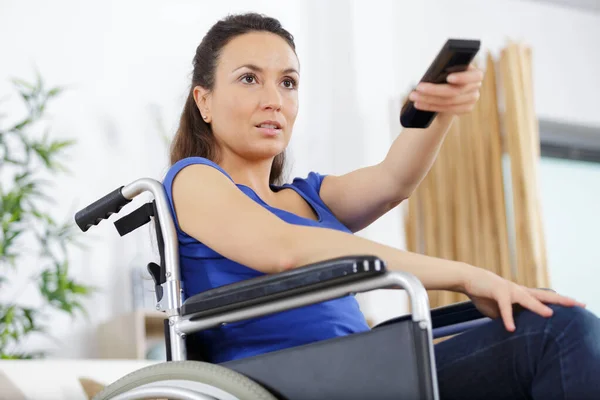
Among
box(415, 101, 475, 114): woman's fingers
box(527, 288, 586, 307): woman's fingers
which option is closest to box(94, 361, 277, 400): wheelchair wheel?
box(527, 288, 586, 307): woman's fingers

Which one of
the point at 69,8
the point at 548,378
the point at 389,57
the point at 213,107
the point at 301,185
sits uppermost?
the point at 69,8

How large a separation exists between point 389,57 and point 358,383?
139 inches

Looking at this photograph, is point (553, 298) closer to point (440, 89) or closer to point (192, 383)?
point (440, 89)

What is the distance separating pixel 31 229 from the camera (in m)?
3.55

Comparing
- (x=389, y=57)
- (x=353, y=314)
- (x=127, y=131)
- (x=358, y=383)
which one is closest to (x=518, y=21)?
(x=389, y=57)

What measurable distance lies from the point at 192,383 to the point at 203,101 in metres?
0.68

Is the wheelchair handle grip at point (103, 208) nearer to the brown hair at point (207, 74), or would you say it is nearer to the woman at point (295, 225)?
the woman at point (295, 225)

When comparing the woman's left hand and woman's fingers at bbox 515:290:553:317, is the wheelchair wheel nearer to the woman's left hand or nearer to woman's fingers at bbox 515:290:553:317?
woman's fingers at bbox 515:290:553:317

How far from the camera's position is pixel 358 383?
3.27 ft

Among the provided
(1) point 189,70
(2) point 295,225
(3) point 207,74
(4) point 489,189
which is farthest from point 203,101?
(4) point 489,189

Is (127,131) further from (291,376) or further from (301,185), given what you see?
(291,376)

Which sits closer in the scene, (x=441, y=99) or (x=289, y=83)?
(x=441, y=99)

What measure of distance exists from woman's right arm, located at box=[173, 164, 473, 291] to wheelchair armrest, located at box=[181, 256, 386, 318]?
10 cm

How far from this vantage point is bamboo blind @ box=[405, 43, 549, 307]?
3.99 metres
